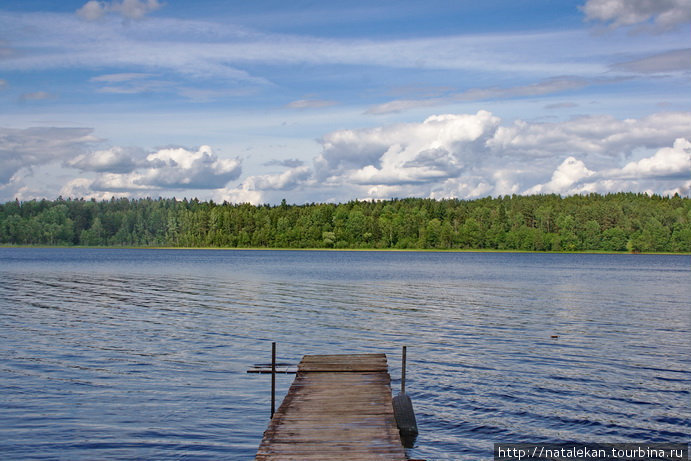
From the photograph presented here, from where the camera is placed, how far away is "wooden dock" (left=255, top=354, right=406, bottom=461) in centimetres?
1338

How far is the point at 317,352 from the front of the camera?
3028cm

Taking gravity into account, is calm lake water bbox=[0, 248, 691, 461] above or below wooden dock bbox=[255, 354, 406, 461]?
below

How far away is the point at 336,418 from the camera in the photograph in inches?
618

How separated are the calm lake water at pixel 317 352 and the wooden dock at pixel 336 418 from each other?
6.69ft

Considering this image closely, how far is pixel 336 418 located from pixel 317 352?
14.7 metres

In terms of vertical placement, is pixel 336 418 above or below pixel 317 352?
above

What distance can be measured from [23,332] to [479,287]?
50.8 metres

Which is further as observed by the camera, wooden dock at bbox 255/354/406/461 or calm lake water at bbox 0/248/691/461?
calm lake water at bbox 0/248/691/461

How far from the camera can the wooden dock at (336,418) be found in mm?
13375

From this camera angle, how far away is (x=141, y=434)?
18.3m

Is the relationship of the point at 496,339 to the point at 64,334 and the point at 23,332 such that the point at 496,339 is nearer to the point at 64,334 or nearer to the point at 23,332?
the point at 64,334

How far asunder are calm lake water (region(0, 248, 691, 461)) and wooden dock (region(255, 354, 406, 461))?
2040 millimetres

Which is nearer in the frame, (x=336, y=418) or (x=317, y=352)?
(x=336, y=418)

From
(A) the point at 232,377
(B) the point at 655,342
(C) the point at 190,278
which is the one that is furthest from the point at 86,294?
(B) the point at 655,342
